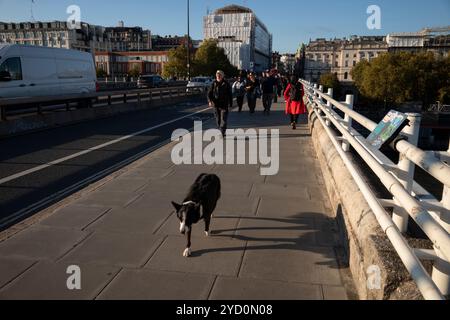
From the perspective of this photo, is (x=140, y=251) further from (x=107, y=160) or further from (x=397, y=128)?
(x=107, y=160)

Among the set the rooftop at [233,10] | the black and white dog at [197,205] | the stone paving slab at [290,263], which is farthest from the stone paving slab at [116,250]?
the rooftop at [233,10]

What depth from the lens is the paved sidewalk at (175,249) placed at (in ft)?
11.0

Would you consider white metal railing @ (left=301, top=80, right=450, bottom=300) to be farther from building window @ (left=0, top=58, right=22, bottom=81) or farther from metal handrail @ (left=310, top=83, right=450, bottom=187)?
building window @ (left=0, top=58, right=22, bottom=81)

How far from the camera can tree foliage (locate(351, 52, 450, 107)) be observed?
75250 mm

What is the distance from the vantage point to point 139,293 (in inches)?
129

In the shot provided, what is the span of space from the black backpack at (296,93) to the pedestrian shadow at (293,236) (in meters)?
8.23

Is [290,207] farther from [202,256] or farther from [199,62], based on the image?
[199,62]

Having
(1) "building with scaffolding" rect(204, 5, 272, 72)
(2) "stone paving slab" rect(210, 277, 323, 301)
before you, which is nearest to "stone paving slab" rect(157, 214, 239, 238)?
(2) "stone paving slab" rect(210, 277, 323, 301)

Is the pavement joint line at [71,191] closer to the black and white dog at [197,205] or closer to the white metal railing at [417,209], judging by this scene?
the black and white dog at [197,205]

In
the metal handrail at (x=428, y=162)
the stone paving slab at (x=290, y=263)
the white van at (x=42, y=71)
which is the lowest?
the stone paving slab at (x=290, y=263)

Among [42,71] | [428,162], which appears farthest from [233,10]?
[428,162]

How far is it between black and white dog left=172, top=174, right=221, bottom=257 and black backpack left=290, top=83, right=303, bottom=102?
8829mm

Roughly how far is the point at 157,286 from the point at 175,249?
30.4 inches
